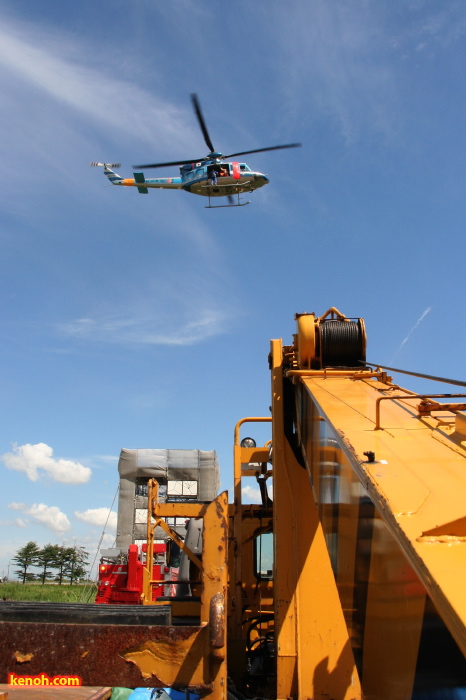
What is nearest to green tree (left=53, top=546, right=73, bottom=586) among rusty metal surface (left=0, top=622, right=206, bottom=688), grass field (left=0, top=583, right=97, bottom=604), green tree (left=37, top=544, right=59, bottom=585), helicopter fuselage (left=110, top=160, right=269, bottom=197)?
green tree (left=37, top=544, right=59, bottom=585)

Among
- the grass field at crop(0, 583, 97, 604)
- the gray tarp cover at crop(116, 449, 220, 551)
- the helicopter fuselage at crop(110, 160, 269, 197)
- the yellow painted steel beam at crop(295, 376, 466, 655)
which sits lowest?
the grass field at crop(0, 583, 97, 604)

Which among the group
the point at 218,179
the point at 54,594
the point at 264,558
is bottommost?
the point at 54,594

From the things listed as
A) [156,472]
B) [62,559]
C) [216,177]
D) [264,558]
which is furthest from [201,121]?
[62,559]

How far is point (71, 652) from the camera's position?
2.68 metres

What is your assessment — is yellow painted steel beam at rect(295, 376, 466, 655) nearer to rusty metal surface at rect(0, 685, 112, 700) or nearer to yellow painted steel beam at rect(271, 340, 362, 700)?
rusty metal surface at rect(0, 685, 112, 700)

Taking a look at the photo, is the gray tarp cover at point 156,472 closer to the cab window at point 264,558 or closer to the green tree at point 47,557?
the cab window at point 264,558

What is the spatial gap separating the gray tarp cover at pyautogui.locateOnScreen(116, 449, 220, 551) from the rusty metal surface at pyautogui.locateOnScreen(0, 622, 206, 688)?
25284 millimetres

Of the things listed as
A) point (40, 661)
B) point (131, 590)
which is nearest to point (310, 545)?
point (40, 661)

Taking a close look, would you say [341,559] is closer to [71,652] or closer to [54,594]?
[71,652]

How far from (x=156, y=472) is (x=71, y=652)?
86.9ft

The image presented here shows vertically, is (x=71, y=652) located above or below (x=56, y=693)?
above

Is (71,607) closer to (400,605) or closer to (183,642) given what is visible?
(183,642)

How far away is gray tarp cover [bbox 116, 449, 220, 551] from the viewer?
2778cm

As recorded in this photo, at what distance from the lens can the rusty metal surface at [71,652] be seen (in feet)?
8.76
